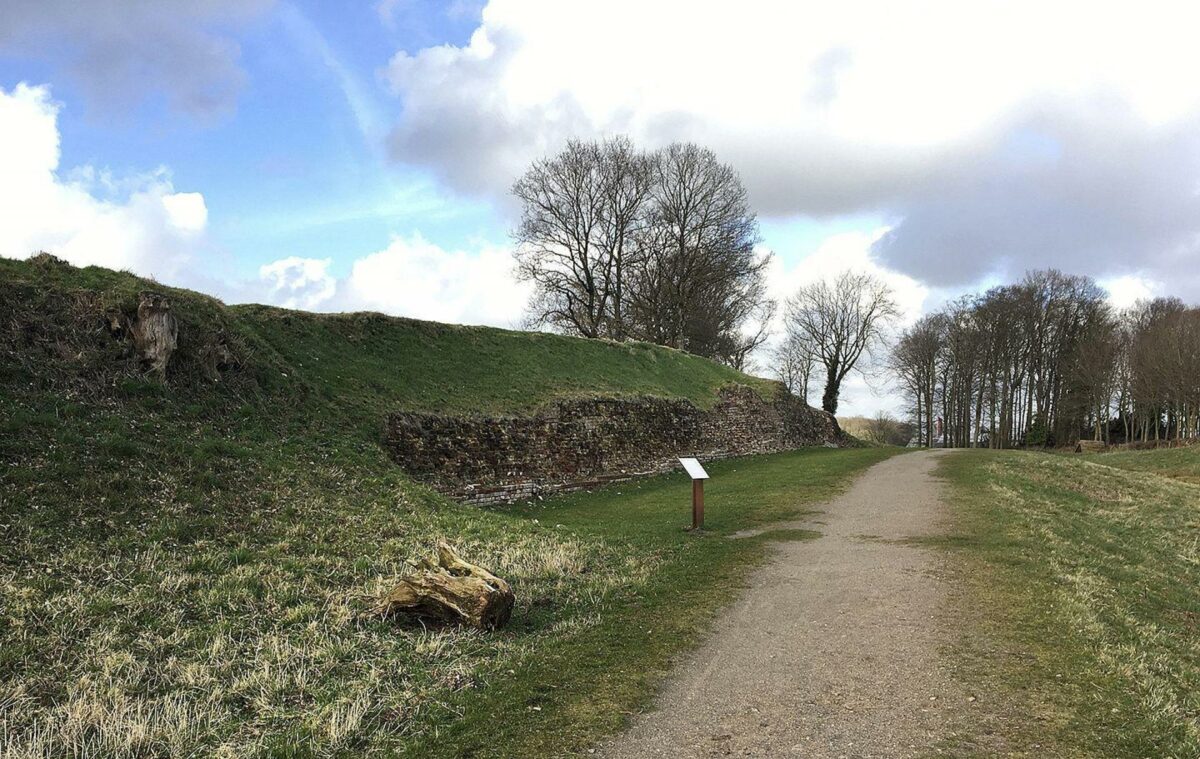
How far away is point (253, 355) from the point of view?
16375mm

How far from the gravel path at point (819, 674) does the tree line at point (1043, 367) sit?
48.7 meters

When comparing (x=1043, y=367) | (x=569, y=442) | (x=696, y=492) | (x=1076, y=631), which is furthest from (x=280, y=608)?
(x=1043, y=367)

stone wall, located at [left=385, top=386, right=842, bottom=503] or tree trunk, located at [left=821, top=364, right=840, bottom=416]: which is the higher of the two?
tree trunk, located at [left=821, top=364, right=840, bottom=416]

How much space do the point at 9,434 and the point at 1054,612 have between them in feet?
44.8

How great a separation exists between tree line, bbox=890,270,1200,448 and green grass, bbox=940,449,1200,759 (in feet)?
130

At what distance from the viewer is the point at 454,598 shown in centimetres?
690

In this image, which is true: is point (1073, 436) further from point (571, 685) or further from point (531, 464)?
point (571, 685)

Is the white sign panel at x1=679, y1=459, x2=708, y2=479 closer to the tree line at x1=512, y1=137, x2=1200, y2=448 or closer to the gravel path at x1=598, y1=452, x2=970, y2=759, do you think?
the gravel path at x1=598, y1=452, x2=970, y2=759

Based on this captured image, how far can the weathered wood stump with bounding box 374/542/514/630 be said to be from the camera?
680cm

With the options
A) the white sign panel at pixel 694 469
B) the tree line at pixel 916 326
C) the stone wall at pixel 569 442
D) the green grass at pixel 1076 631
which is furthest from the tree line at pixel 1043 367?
the white sign panel at pixel 694 469

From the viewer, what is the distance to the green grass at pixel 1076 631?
458cm

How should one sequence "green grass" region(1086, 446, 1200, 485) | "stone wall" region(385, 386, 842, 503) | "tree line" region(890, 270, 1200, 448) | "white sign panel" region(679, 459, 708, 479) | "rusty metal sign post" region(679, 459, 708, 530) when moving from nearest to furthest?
"white sign panel" region(679, 459, 708, 479)
"rusty metal sign post" region(679, 459, 708, 530)
"stone wall" region(385, 386, 842, 503)
"green grass" region(1086, 446, 1200, 485)
"tree line" region(890, 270, 1200, 448)

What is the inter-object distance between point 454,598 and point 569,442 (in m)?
14.9

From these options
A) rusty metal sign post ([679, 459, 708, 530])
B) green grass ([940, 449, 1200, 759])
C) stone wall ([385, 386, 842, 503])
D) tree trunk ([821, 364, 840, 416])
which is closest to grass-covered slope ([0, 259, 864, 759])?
rusty metal sign post ([679, 459, 708, 530])
